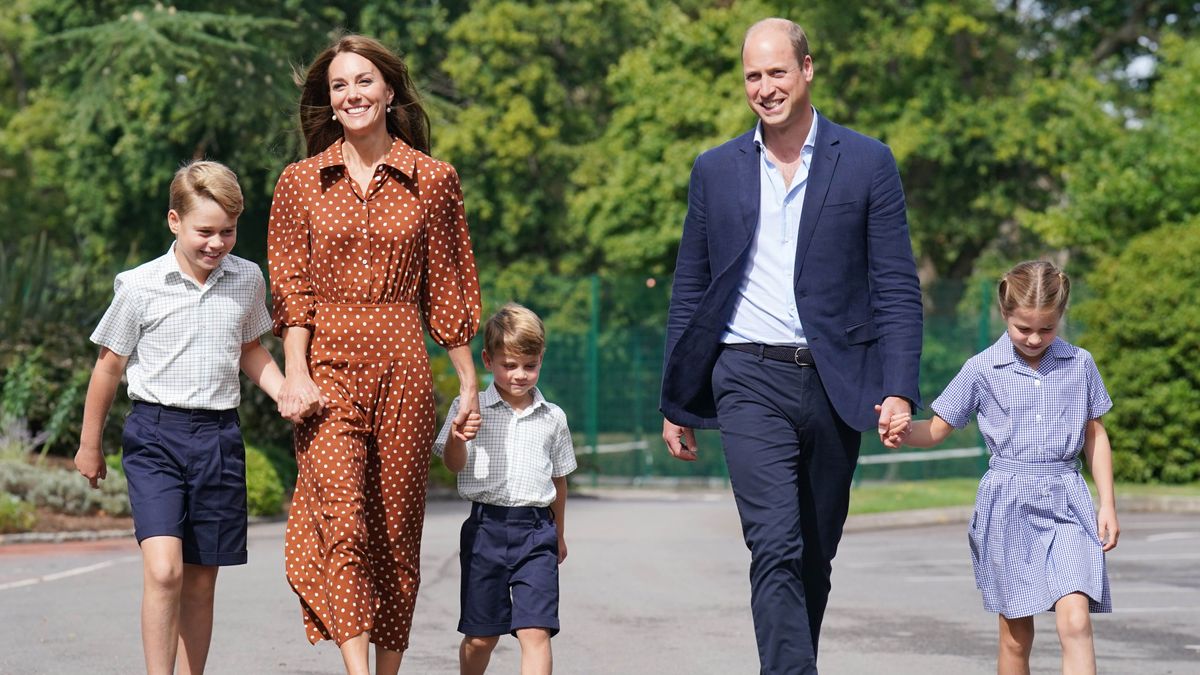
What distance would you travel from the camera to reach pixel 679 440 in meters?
5.67

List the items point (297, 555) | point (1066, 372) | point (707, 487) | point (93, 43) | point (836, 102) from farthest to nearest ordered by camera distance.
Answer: point (836, 102)
point (707, 487)
point (93, 43)
point (1066, 372)
point (297, 555)

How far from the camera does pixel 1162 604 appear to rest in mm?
9766

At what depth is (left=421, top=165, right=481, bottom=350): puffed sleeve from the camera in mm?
5512

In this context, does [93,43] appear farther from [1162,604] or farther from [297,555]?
[297,555]

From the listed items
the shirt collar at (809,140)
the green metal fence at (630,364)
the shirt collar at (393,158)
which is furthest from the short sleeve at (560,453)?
the green metal fence at (630,364)

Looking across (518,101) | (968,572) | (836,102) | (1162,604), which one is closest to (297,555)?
(1162,604)

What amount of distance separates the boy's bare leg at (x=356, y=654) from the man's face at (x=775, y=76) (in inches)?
76.7

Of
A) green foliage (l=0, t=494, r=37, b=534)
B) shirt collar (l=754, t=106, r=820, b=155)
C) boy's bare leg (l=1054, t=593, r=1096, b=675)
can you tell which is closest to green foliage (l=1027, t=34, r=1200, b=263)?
green foliage (l=0, t=494, r=37, b=534)

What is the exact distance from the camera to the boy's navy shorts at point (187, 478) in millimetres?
5488

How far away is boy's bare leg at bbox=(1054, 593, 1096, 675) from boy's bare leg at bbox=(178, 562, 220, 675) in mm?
2669

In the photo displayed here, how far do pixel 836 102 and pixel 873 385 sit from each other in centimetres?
2622

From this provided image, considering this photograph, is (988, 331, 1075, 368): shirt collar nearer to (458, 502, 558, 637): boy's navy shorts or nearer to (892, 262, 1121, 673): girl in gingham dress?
(892, 262, 1121, 673): girl in gingham dress

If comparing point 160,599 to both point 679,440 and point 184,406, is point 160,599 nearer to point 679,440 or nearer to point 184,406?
point 184,406

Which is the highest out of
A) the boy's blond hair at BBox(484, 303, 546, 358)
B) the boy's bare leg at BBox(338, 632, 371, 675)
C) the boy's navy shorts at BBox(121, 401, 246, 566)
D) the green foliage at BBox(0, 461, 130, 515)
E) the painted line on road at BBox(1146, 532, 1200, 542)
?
the boy's blond hair at BBox(484, 303, 546, 358)
